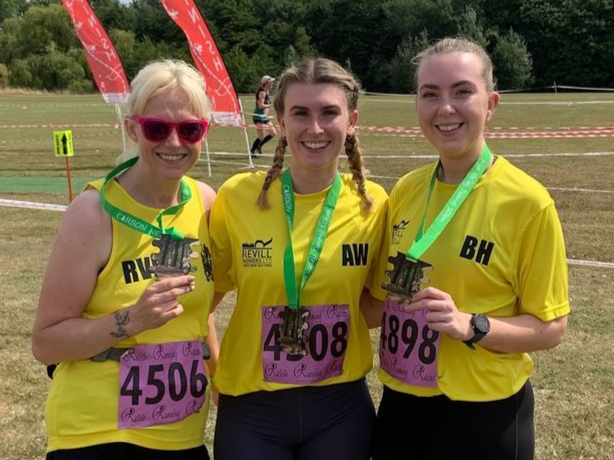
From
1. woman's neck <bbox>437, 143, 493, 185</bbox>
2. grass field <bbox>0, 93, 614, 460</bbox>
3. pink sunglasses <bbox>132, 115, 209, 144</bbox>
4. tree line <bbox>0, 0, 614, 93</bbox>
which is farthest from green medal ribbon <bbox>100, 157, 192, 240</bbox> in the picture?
tree line <bbox>0, 0, 614, 93</bbox>

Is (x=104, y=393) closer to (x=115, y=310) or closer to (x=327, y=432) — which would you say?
(x=115, y=310)

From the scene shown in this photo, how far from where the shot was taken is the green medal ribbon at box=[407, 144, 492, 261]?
2.18 metres

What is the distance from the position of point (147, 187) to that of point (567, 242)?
6.68m

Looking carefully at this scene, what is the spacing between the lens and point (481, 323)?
212cm

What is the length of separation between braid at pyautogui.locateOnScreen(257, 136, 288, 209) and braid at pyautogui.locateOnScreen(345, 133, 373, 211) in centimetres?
26

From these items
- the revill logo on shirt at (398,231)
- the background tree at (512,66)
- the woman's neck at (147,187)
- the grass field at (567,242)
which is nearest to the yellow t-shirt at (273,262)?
the revill logo on shirt at (398,231)

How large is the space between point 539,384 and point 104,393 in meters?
3.22

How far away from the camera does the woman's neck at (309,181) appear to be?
2.60 metres

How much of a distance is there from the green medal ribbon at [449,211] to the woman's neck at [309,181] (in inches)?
18.6

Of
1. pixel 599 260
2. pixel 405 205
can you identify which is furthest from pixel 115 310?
pixel 599 260

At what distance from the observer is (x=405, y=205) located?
2500mm

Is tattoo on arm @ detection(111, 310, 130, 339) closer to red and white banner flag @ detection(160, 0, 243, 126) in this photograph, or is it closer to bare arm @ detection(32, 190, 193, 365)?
bare arm @ detection(32, 190, 193, 365)

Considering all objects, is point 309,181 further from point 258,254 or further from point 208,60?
point 208,60

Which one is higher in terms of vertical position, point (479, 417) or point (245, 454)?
point (479, 417)
